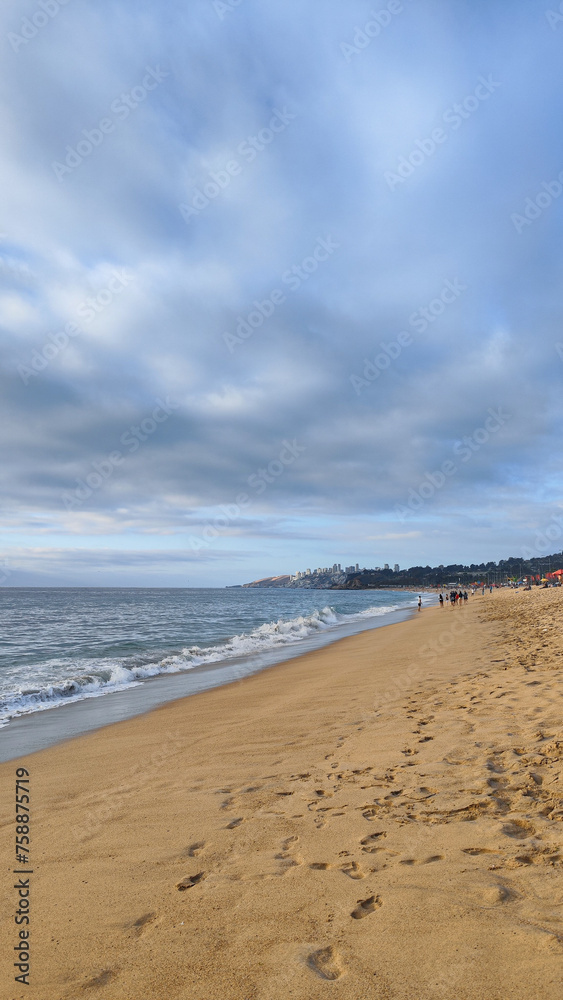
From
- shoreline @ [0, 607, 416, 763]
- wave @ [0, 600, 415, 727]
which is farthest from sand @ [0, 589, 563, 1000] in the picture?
wave @ [0, 600, 415, 727]

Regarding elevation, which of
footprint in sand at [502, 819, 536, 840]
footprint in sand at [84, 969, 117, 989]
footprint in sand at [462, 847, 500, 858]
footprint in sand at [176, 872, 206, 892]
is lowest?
footprint in sand at [176, 872, 206, 892]

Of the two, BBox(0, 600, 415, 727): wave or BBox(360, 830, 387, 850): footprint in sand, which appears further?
BBox(0, 600, 415, 727): wave

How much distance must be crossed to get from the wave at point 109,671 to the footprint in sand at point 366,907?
31.7 ft

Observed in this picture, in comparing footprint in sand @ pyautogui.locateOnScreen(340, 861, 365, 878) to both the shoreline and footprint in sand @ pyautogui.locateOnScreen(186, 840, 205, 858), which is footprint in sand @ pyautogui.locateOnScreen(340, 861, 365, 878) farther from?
the shoreline

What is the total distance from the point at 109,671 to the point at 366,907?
47.8 feet

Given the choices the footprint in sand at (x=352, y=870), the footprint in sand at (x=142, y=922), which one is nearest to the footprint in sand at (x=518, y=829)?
the footprint in sand at (x=352, y=870)

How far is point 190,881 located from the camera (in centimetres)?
354

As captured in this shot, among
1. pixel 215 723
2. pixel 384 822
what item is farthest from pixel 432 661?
pixel 384 822

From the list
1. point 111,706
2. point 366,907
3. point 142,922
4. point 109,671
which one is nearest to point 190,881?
point 142,922

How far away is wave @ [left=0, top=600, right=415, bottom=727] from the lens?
40.4ft

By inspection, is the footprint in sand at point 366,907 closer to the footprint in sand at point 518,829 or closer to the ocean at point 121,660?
the footprint in sand at point 518,829

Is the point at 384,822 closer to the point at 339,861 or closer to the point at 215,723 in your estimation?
the point at 339,861

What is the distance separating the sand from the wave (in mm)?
5284

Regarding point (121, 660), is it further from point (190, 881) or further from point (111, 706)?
point (190, 881)
